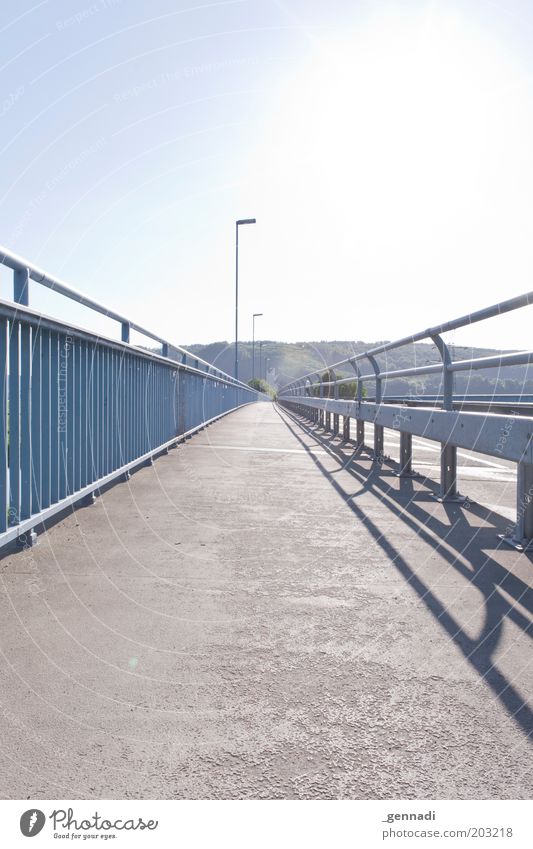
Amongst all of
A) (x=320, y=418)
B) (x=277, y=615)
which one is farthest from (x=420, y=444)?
(x=277, y=615)

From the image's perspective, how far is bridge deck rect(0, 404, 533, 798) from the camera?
57.6 inches

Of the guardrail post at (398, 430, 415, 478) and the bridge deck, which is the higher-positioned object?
the guardrail post at (398, 430, 415, 478)

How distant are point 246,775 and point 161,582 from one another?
146 cm

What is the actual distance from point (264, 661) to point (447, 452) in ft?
11.5

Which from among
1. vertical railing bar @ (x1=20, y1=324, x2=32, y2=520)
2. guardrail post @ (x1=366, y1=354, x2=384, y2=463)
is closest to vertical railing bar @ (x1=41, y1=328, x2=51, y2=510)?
vertical railing bar @ (x1=20, y1=324, x2=32, y2=520)

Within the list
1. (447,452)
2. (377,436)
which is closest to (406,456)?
(377,436)

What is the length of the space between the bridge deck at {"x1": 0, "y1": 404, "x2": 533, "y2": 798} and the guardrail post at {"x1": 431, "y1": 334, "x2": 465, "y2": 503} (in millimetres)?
961

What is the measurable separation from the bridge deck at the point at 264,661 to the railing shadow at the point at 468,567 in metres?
0.01

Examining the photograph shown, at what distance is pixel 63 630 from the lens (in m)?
2.27

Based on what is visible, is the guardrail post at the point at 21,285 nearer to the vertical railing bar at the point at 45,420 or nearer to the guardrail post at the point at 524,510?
the vertical railing bar at the point at 45,420

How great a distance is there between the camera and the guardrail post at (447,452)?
15.9ft

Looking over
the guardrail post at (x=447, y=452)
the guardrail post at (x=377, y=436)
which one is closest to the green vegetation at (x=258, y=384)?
the guardrail post at (x=377, y=436)

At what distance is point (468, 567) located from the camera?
3176mm

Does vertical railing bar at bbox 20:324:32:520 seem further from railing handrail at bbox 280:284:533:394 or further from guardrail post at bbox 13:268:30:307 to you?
railing handrail at bbox 280:284:533:394
